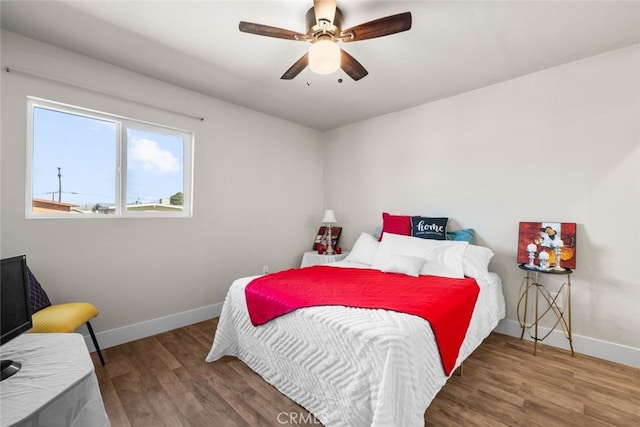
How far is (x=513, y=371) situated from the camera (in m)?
2.15

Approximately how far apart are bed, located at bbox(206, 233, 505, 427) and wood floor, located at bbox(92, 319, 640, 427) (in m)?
0.15

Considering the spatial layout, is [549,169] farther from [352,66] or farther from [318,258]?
[318,258]

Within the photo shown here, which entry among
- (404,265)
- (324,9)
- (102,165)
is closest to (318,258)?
(404,265)

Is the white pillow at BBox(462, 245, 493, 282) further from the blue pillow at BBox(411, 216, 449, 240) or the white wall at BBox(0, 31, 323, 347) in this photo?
the white wall at BBox(0, 31, 323, 347)

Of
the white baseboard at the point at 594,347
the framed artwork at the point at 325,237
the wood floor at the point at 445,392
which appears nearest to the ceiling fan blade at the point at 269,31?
the wood floor at the point at 445,392

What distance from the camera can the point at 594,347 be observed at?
7.80 feet

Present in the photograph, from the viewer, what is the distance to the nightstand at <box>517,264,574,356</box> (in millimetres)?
2466

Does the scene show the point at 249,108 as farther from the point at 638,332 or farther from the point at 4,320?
the point at 638,332

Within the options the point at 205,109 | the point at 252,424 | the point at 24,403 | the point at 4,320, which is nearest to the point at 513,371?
the point at 252,424

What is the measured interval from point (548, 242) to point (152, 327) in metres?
3.90

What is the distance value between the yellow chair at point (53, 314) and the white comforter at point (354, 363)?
4.04 ft

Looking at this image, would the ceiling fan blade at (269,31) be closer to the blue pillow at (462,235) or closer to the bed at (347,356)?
the bed at (347,356)

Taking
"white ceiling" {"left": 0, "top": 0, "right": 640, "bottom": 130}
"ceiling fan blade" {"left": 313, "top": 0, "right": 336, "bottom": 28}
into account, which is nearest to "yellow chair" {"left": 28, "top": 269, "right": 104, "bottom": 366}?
"white ceiling" {"left": 0, "top": 0, "right": 640, "bottom": 130}

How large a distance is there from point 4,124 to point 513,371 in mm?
4334
